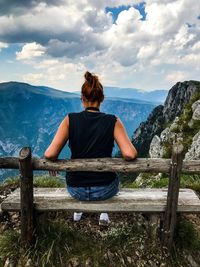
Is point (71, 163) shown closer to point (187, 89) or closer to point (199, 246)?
point (199, 246)

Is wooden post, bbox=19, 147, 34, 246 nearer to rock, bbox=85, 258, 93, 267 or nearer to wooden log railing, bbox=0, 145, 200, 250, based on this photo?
wooden log railing, bbox=0, 145, 200, 250

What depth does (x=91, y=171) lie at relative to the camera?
7.40 m

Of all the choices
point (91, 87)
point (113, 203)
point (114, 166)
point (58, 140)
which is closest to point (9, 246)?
point (113, 203)

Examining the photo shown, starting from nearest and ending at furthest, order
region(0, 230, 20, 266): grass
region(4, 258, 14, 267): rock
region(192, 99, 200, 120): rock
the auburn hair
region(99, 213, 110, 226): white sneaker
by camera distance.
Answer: the auburn hair → region(4, 258, 14, 267): rock → region(0, 230, 20, 266): grass → region(99, 213, 110, 226): white sneaker → region(192, 99, 200, 120): rock

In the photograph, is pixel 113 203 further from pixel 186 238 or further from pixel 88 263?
pixel 186 238

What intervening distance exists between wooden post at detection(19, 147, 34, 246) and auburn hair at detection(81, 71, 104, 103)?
1.65m

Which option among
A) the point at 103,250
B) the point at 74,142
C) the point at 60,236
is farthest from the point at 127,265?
the point at 74,142

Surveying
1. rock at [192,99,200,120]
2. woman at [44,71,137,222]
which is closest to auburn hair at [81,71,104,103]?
woman at [44,71,137,222]

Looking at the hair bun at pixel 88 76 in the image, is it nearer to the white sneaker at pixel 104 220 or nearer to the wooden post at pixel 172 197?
the wooden post at pixel 172 197

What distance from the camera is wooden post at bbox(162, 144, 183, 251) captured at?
7061 mm

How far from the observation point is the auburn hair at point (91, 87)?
6.98 m

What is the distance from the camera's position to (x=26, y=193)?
7.33m

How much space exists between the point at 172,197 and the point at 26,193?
3.04m

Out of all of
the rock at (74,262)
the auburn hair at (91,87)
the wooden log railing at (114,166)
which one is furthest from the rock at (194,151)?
the auburn hair at (91,87)
